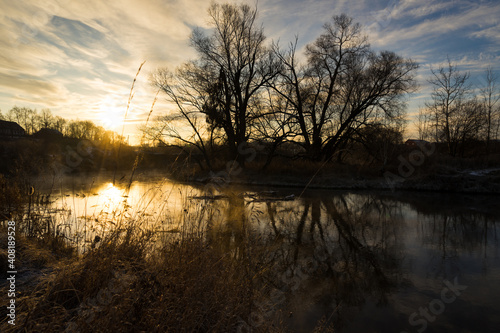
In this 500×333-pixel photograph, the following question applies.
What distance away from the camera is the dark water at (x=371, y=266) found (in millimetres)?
3727

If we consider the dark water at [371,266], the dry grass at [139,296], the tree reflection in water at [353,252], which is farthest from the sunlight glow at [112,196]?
the dry grass at [139,296]

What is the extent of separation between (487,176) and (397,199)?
7.00 metres

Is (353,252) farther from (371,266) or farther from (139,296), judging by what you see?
(139,296)

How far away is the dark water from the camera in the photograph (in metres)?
3.73

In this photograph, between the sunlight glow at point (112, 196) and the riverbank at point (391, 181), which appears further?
the riverbank at point (391, 181)

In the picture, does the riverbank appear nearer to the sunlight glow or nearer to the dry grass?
the sunlight glow

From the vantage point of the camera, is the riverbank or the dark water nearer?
the dark water

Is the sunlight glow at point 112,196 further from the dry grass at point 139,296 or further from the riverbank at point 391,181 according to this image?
the dry grass at point 139,296

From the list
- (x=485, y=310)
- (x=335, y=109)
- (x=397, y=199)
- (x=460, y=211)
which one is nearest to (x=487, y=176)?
(x=397, y=199)

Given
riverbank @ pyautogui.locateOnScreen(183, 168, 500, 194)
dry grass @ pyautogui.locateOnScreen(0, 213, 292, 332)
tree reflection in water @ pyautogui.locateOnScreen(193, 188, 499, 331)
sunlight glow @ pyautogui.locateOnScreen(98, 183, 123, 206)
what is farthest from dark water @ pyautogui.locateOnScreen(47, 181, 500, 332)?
riverbank @ pyautogui.locateOnScreen(183, 168, 500, 194)

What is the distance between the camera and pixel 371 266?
5.41 meters

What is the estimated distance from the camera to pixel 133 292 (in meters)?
2.60

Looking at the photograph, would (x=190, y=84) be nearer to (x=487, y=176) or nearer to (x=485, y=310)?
(x=487, y=176)

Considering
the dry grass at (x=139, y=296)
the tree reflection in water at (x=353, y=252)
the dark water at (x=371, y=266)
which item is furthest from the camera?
the tree reflection in water at (x=353, y=252)
